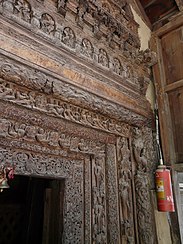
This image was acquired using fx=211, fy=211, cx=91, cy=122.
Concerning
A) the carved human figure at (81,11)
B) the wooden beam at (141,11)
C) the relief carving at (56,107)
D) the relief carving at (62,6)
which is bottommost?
the relief carving at (56,107)

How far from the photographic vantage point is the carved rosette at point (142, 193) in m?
1.59

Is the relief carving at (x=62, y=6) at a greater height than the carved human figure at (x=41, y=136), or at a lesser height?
greater

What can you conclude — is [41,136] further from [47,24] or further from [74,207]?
[47,24]

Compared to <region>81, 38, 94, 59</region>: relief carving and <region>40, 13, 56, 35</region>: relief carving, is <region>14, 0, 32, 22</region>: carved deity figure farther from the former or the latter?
<region>81, 38, 94, 59</region>: relief carving

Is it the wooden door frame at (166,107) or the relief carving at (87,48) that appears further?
the wooden door frame at (166,107)

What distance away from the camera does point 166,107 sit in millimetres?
2018

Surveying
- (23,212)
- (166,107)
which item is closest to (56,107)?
(166,107)

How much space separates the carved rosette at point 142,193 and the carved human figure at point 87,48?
0.76m

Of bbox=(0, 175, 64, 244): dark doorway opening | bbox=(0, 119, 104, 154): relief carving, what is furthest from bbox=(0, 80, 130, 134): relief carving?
bbox=(0, 175, 64, 244): dark doorway opening

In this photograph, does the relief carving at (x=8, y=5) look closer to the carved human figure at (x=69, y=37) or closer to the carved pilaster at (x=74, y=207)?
the carved human figure at (x=69, y=37)

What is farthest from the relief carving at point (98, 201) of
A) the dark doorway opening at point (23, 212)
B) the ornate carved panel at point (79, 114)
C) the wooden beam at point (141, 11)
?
the wooden beam at point (141, 11)

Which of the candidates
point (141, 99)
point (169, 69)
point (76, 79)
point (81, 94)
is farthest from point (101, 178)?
point (169, 69)

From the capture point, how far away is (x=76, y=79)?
1.42 meters

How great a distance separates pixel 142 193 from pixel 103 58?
1146 millimetres
